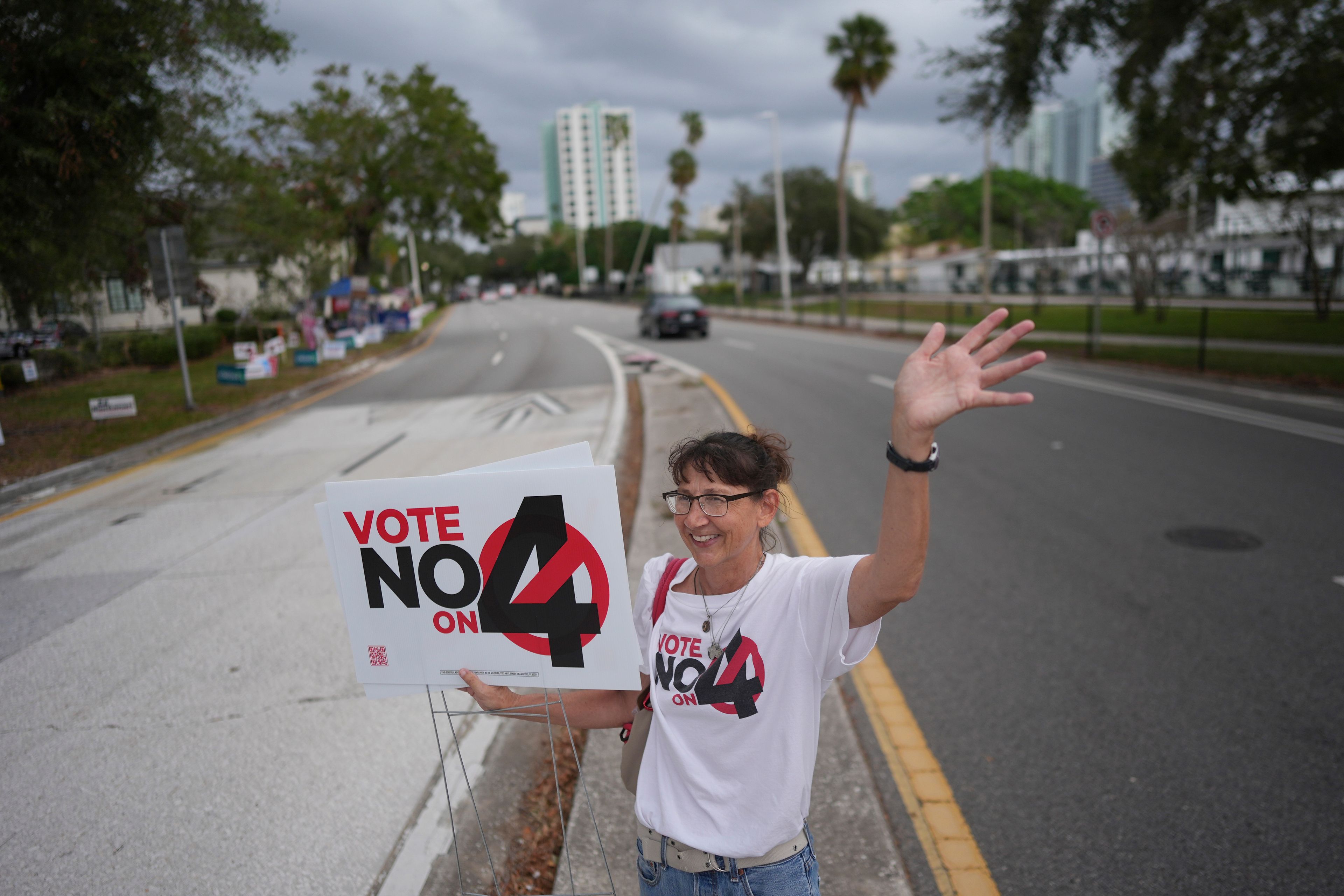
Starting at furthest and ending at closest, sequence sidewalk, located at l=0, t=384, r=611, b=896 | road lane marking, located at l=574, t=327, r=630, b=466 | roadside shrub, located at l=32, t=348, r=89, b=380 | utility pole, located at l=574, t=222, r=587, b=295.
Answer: utility pole, located at l=574, t=222, r=587, b=295 < roadside shrub, located at l=32, t=348, r=89, b=380 < road lane marking, located at l=574, t=327, r=630, b=466 < sidewalk, located at l=0, t=384, r=611, b=896

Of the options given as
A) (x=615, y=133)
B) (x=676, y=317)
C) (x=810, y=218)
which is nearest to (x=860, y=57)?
(x=676, y=317)

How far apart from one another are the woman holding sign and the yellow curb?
8.79 metres

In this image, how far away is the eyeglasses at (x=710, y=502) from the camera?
2.02 m

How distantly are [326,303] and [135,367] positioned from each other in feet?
20.4

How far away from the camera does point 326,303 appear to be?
28.5 metres

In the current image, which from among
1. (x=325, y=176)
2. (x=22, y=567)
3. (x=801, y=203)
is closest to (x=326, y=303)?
(x=325, y=176)

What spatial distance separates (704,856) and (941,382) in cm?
119

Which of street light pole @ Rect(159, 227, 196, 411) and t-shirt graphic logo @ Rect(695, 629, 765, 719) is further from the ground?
→ street light pole @ Rect(159, 227, 196, 411)

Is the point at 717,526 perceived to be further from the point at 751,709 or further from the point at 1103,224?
the point at 1103,224

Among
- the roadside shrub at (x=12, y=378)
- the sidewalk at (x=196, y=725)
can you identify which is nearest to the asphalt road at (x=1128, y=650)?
the sidewalk at (x=196, y=725)

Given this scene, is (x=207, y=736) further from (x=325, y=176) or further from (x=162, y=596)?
(x=325, y=176)

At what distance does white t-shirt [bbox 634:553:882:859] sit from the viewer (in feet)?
6.43

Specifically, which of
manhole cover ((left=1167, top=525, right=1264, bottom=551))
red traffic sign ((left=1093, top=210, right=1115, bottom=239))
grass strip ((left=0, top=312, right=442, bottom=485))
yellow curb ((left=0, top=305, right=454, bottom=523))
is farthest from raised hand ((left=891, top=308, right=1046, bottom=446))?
red traffic sign ((left=1093, top=210, right=1115, bottom=239))

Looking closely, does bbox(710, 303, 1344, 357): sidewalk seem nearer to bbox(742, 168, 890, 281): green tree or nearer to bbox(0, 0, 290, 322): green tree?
bbox(0, 0, 290, 322): green tree
